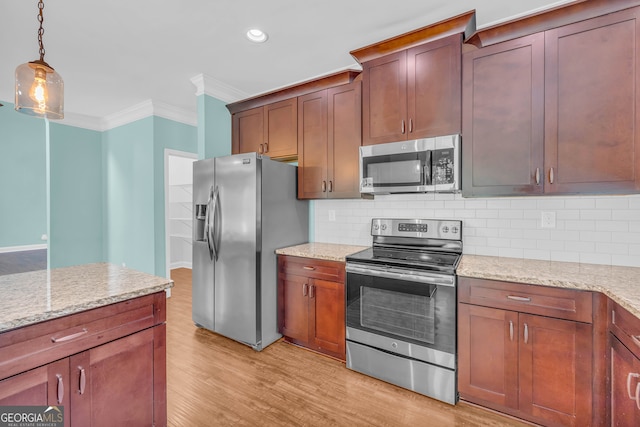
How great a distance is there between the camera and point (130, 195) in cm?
449

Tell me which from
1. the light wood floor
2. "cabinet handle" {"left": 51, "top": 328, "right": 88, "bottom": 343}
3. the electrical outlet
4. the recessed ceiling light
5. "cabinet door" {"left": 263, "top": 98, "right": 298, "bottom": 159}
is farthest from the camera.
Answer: "cabinet door" {"left": 263, "top": 98, "right": 298, "bottom": 159}

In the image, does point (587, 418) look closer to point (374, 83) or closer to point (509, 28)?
point (509, 28)

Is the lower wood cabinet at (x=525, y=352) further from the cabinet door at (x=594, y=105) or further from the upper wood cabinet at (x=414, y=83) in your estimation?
the upper wood cabinet at (x=414, y=83)

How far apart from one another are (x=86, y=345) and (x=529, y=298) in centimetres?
230

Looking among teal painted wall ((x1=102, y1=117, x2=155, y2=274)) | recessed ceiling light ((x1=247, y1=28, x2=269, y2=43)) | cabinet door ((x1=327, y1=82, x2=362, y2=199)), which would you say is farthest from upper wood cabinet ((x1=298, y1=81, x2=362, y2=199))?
teal painted wall ((x1=102, y1=117, x2=155, y2=274))

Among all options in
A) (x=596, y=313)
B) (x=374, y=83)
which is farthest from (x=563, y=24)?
(x=596, y=313)

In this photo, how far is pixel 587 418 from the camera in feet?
5.21

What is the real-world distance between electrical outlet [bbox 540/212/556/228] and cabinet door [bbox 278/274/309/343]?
1925mm

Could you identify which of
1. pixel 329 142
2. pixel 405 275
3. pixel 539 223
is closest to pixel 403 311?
pixel 405 275

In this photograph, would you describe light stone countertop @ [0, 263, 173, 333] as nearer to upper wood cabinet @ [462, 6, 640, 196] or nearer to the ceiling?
the ceiling

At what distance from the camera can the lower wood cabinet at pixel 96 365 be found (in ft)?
3.64

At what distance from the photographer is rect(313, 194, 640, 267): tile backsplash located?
1.96 m

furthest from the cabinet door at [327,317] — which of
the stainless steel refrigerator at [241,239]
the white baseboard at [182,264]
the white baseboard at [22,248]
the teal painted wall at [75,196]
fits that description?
the white baseboard at [22,248]

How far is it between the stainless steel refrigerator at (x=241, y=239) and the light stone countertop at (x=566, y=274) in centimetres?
164
